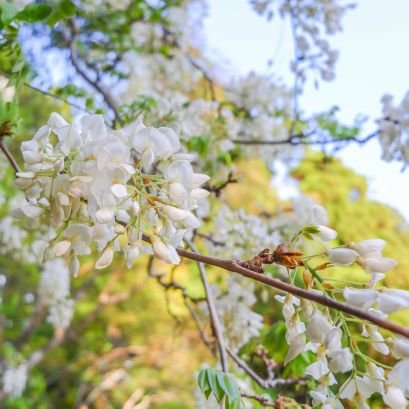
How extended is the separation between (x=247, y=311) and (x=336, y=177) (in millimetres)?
2870

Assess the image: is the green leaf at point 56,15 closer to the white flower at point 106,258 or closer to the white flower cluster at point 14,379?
the white flower at point 106,258

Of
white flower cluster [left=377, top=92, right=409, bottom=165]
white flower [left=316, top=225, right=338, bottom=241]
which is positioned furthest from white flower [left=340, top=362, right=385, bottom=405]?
white flower cluster [left=377, top=92, right=409, bottom=165]

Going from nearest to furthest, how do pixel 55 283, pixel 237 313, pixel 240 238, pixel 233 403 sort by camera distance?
pixel 233 403
pixel 237 313
pixel 240 238
pixel 55 283

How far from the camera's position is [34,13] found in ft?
1.92

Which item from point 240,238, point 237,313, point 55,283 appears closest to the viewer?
point 237,313

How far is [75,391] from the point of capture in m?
3.84

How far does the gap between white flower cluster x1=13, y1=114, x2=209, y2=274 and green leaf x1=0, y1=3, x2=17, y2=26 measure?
0.55ft

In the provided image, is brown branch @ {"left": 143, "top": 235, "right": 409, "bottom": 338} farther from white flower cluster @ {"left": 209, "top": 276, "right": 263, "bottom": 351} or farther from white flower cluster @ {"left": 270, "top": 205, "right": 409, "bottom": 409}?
white flower cluster @ {"left": 209, "top": 276, "right": 263, "bottom": 351}

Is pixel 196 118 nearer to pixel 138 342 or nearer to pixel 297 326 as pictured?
pixel 297 326

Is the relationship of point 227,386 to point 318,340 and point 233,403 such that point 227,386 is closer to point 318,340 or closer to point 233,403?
point 233,403

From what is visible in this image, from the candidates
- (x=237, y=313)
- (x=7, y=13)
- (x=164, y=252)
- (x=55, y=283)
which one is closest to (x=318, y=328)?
(x=164, y=252)

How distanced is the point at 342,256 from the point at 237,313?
663 mm

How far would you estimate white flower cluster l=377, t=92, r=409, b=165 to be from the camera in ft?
3.35

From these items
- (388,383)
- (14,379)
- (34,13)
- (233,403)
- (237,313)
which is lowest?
(14,379)
